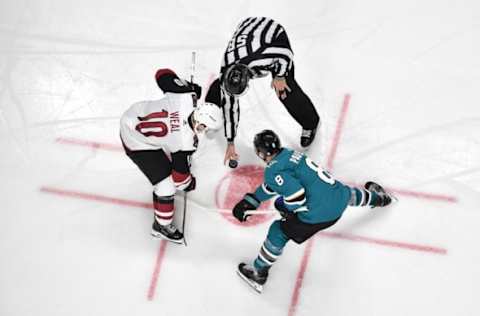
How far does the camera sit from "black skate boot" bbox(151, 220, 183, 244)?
3.71 metres

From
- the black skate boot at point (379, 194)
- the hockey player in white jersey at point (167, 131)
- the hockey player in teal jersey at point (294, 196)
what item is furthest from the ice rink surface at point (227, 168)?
the hockey player in white jersey at point (167, 131)

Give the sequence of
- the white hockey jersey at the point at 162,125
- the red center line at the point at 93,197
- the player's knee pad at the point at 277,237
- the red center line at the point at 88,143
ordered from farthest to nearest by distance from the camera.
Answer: the red center line at the point at 88,143 < the red center line at the point at 93,197 < the player's knee pad at the point at 277,237 < the white hockey jersey at the point at 162,125

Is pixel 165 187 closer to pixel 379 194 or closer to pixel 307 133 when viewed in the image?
pixel 307 133

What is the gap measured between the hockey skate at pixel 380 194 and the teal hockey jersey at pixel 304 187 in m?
0.54

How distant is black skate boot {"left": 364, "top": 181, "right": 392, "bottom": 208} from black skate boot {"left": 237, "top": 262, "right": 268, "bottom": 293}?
2.77 feet

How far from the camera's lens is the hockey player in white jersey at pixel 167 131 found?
311cm

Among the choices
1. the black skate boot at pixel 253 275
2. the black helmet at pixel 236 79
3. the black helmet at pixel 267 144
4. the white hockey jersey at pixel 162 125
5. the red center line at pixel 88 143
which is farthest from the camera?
the red center line at pixel 88 143

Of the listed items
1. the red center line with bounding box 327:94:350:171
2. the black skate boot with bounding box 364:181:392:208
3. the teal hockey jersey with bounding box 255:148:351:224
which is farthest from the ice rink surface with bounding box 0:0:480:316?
the teal hockey jersey with bounding box 255:148:351:224

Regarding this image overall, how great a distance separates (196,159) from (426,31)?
2.06m

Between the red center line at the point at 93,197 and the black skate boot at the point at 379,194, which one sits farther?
the red center line at the point at 93,197

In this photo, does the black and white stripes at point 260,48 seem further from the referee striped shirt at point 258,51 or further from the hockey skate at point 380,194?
the hockey skate at point 380,194

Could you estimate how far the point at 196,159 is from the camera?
3.98 m

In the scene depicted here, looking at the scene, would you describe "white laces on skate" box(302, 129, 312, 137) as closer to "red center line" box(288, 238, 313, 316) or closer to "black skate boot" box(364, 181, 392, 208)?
"black skate boot" box(364, 181, 392, 208)

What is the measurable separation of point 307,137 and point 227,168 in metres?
0.60
